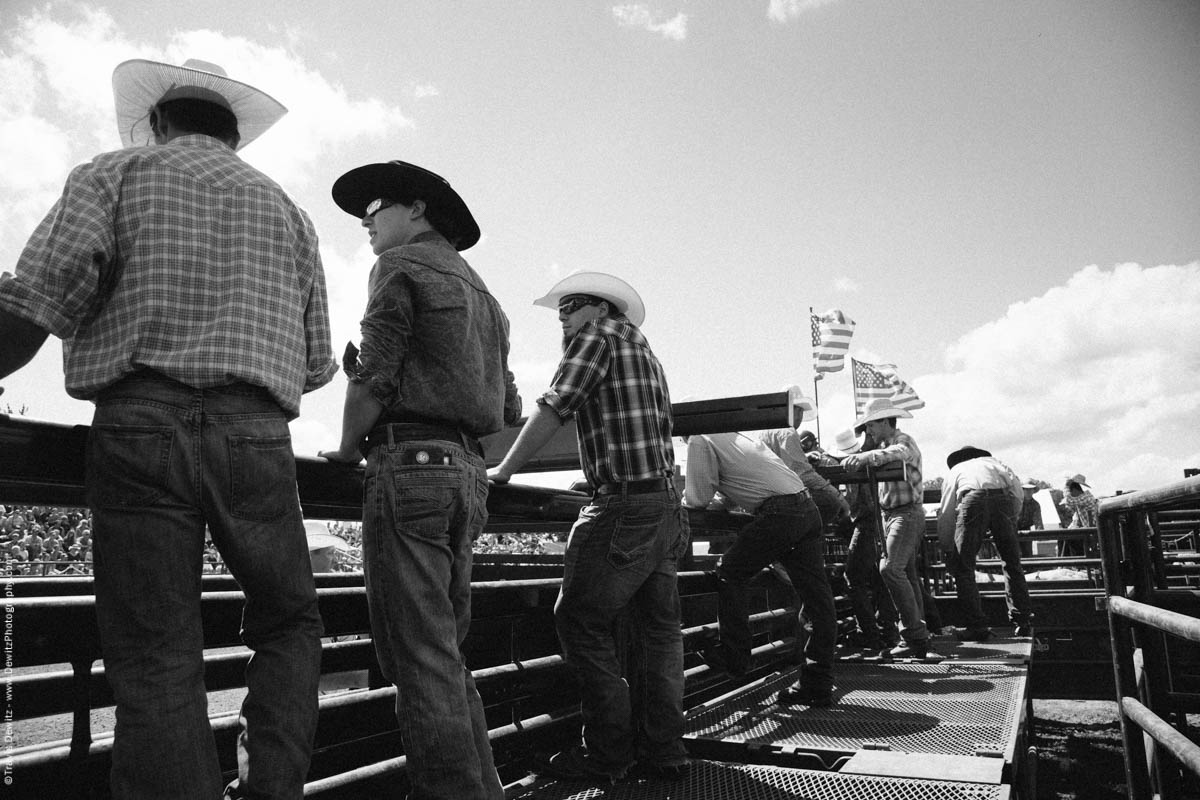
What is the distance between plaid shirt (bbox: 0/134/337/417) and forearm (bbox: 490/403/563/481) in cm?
90

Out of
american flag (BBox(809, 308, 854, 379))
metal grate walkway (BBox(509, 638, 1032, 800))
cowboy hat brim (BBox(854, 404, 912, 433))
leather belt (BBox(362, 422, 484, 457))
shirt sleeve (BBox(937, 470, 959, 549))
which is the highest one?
american flag (BBox(809, 308, 854, 379))

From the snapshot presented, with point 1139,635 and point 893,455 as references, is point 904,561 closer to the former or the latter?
point 893,455

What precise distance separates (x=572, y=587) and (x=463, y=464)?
959 millimetres

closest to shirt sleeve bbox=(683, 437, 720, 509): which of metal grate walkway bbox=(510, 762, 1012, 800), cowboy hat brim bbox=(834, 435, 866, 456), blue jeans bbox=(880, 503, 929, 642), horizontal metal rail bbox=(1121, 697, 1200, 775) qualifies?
metal grate walkway bbox=(510, 762, 1012, 800)

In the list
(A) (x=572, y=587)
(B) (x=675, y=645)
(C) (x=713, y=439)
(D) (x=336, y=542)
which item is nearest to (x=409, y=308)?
(A) (x=572, y=587)

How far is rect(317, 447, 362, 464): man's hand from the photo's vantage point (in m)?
2.32

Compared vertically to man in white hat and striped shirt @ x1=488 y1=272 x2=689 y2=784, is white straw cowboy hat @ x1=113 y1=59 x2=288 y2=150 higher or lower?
higher

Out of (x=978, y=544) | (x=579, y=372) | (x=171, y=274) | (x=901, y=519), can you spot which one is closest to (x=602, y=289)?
(x=579, y=372)

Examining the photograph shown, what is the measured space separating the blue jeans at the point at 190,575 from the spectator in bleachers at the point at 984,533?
691 cm

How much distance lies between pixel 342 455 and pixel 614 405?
1.19m

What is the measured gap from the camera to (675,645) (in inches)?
133

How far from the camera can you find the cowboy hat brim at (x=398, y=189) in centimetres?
264

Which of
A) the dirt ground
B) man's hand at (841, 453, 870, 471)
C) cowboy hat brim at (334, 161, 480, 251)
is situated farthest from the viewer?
man's hand at (841, 453, 870, 471)

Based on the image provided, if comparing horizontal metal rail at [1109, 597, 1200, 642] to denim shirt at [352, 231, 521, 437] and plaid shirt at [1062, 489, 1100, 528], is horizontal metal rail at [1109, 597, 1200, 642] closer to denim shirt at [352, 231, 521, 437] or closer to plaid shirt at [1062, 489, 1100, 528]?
denim shirt at [352, 231, 521, 437]
